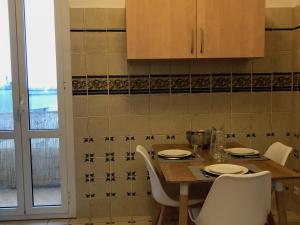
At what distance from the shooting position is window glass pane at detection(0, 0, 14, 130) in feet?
9.61

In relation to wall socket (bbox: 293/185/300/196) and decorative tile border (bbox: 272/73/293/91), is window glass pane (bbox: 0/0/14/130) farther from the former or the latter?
wall socket (bbox: 293/185/300/196)

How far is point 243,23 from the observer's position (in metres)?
2.65

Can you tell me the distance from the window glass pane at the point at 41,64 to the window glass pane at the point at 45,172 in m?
0.16

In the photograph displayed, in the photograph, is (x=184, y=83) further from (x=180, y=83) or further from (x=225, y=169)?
(x=225, y=169)

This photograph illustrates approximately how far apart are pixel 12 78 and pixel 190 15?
1610mm

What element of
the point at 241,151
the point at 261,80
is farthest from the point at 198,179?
the point at 261,80

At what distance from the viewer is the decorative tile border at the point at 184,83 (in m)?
2.96

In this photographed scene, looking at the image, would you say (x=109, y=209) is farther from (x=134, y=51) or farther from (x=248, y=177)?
(x=248, y=177)

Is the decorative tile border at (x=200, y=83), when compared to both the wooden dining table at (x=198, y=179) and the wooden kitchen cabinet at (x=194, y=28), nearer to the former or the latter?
the wooden kitchen cabinet at (x=194, y=28)

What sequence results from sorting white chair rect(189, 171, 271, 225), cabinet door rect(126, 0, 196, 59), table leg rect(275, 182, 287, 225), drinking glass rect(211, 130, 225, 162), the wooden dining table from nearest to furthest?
white chair rect(189, 171, 271, 225), the wooden dining table, table leg rect(275, 182, 287, 225), drinking glass rect(211, 130, 225, 162), cabinet door rect(126, 0, 196, 59)

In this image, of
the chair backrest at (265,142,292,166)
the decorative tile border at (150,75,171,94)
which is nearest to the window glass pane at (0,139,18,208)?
the decorative tile border at (150,75,171,94)

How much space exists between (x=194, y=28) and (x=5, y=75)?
1.67 m

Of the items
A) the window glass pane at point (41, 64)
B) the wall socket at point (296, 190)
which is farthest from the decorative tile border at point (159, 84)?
the wall socket at point (296, 190)

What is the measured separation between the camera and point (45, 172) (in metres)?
3.09
